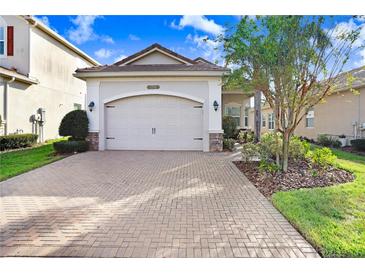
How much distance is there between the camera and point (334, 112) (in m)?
15.1

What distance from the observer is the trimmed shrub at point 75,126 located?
1154 cm

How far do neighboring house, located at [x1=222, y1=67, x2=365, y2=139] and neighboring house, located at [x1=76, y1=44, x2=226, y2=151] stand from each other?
160 inches

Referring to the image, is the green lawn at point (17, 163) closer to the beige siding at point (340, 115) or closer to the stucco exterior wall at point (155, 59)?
the stucco exterior wall at point (155, 59)

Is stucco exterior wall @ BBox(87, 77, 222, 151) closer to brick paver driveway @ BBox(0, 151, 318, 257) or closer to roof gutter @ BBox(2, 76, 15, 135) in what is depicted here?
roof gutter @ BBox(2, 76, 15, 135)

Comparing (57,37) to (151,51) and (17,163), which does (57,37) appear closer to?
(151,51)

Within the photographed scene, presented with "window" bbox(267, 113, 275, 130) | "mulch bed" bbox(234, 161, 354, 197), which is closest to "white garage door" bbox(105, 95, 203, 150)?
"mulch bed" bbox(234, 161, 354, 197)

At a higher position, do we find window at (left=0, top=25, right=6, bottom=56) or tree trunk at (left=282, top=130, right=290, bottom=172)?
window at (left=0, top=25, right=6, bottom=56)

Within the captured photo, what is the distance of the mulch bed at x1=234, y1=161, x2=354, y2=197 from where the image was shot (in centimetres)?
589

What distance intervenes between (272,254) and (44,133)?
619 inches

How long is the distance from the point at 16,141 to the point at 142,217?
35.1 ft

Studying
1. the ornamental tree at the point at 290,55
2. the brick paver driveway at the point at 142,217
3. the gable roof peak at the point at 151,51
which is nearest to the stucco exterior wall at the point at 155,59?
Answer: the gable roof peak at the point at 151,51

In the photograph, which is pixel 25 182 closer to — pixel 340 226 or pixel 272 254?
pixel 272 254

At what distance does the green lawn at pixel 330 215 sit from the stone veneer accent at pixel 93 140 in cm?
912

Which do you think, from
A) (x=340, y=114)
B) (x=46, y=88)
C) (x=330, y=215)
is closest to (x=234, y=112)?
(x=340, y=114)
